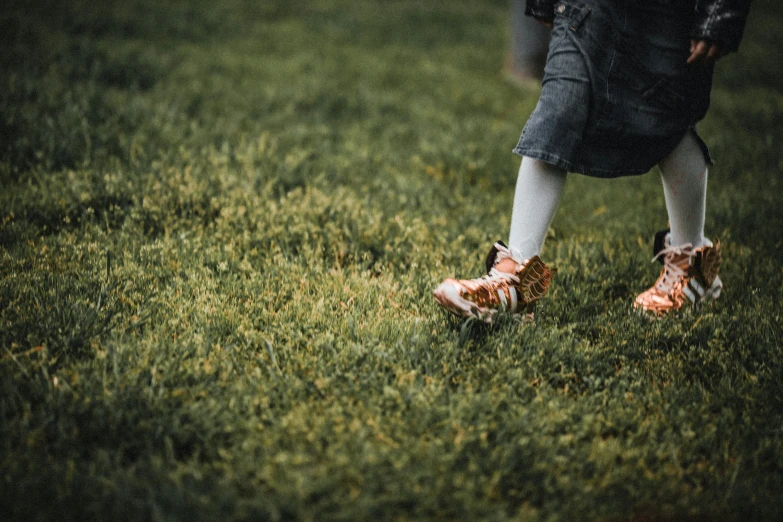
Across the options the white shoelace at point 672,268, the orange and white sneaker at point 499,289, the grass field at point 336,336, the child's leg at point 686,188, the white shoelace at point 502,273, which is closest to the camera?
the grass field at point 336,336

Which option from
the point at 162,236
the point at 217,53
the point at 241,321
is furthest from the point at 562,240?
the point at 217,53

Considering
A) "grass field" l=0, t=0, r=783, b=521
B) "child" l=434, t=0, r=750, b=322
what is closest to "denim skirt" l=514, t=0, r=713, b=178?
"child" l=434, t=0, r=750, b=322

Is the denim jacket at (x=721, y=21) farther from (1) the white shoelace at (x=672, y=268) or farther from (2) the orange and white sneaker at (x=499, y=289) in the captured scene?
(2) the orange and white sneaker at (x=499, y=289)

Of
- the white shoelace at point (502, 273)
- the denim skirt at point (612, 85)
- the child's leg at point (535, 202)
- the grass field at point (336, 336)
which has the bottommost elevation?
the grass field at point (336, 336)

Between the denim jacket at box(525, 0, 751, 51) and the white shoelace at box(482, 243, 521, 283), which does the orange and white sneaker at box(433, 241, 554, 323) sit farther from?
the denim jacket at box(525, 0, 751, 51)

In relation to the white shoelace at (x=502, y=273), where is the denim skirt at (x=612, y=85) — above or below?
above

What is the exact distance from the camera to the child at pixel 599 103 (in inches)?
89.4

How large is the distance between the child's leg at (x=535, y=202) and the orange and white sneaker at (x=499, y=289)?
61mm

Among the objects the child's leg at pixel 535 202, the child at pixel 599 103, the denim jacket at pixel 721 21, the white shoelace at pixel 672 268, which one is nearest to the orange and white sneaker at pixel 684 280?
the white shoelace at pixel 672 268

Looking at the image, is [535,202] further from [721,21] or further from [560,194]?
[721,21]

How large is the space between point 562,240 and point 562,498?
6.60 ft

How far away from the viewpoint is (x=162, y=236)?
3043 mm

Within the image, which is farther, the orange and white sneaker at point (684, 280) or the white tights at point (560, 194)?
the orange and white sneaker at point (684, 280)

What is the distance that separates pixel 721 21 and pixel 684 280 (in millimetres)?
1115
